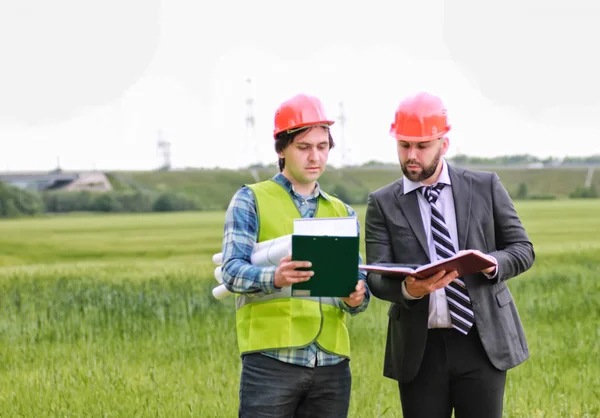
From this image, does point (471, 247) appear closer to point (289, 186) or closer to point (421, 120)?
point (421, 120)

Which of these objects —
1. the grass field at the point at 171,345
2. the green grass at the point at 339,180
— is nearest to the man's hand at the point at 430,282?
the grass field at the point at 171,345

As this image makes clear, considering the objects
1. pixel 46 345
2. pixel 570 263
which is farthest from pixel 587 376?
pixel 570 263

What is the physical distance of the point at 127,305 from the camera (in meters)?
12.5

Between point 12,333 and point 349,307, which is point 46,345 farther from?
point 349,307

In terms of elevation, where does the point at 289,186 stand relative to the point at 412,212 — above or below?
above

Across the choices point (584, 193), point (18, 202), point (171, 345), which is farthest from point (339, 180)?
point (171, 345)

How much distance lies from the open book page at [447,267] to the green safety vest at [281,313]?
0.43 meters

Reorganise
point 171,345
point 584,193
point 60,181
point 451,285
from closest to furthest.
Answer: point 451,285 → point 171,345 → point 60,181 → point 584,193

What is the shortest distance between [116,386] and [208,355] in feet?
6.08

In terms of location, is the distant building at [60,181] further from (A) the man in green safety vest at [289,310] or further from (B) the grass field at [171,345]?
(A) the man in green safety vest at [289,310]

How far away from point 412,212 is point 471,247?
34cm

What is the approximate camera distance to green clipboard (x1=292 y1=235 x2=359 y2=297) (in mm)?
3572

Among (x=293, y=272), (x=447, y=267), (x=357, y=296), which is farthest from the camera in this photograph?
(x=357, y=296)

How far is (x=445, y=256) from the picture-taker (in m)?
4.14
